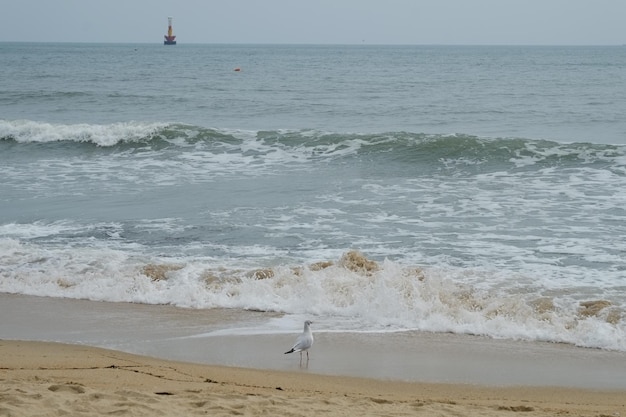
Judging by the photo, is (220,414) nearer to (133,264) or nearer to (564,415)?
(564,415)

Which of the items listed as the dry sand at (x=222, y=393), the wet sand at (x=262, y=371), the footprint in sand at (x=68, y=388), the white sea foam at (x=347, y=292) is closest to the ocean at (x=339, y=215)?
the white sea foam at (x=347, y=292)

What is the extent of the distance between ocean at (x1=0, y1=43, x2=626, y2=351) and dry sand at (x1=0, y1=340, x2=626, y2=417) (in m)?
1.72

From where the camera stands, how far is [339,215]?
46.5 ft

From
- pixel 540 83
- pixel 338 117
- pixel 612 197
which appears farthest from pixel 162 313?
pixel 540 83

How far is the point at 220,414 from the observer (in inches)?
219

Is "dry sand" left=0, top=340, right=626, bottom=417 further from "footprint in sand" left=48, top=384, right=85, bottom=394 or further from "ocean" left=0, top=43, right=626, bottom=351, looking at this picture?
"ocean" left=0, top=43, right=626, bottom=351

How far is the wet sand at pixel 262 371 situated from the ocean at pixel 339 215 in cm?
57

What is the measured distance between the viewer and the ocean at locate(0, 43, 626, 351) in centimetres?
945

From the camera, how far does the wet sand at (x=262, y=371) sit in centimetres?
587

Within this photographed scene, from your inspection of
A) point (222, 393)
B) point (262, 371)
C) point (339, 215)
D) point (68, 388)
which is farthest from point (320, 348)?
point (339, 215)

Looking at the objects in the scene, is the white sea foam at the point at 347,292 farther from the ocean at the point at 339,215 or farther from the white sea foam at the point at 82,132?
the white sea foam at the point at 82,132

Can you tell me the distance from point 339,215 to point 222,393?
817 centimetres

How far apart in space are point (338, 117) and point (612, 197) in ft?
49.2

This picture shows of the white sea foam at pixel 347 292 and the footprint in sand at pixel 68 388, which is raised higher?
the footprint in sand at pixel 68 388
